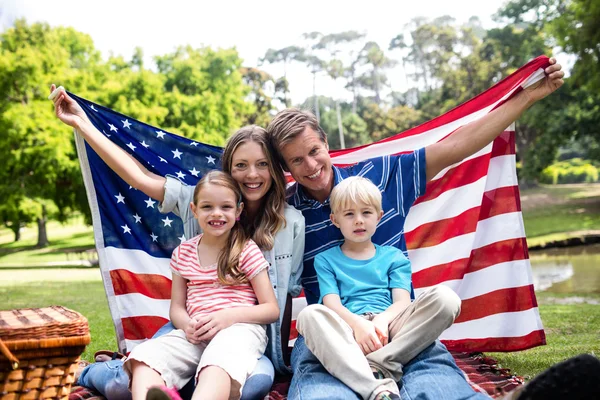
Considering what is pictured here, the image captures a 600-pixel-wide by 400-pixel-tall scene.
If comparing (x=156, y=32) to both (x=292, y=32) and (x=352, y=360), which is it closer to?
(x=292, y=32)

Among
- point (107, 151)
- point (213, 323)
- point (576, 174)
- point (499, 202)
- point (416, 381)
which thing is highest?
point (107, 151)

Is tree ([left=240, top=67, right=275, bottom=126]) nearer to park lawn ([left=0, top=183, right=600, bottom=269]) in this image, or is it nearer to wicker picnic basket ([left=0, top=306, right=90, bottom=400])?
park lawn ([left=0, top=183, right=600, bottom=269])

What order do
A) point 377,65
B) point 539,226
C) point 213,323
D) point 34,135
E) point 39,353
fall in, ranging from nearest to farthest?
1. point 39,353
2. point 213,323
3. point 34,135
4. point 539,226
5. point 377,65

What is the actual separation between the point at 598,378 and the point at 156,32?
68508 mm

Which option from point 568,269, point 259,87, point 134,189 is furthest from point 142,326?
point 259,87

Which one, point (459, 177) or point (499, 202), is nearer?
point (499, 202)

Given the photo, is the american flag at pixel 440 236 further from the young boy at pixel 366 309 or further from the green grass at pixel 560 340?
the young boy at pixel 366 309

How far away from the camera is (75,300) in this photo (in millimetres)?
10016

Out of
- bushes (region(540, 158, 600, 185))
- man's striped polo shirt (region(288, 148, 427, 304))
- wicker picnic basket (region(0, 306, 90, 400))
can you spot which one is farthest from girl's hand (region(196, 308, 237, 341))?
bushes (region(540, 158, 600, 185))

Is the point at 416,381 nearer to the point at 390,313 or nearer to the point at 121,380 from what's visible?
the point at 390,313

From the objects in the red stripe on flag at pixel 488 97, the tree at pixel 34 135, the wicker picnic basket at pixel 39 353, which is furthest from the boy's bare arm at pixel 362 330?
the tree at pixel 34 135

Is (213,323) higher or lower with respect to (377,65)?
lower

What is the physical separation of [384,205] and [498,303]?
115 cm

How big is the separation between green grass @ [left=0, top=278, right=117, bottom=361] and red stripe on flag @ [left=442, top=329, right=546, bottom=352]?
3053mm
